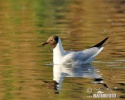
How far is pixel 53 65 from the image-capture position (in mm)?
15562

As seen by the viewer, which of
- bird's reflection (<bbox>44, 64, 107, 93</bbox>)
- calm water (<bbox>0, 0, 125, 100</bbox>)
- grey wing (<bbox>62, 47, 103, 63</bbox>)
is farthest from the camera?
grey wing (<bbox>62, 47, 103, 63</bbox>)

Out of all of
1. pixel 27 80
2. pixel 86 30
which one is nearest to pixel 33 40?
pixel 86 30

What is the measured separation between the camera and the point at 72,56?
50.9ft

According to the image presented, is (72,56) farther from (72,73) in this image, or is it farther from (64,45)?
(64,45)

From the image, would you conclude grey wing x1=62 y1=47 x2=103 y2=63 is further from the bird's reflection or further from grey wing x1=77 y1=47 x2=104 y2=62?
the bird's reflection

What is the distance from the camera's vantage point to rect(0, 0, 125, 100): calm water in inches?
503

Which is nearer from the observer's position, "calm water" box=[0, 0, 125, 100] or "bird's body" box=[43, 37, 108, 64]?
"calm water" box=[0, 0, 125, 100]

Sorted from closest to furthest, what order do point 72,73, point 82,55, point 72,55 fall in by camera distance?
1. point 72,73
2. point 72,55
3. point 82,55

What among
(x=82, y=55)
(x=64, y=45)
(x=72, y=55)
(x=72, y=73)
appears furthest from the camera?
(x=64, y=45)

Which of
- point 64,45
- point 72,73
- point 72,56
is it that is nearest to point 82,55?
point 72,56

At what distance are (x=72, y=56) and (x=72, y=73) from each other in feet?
3.36

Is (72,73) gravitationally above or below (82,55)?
below

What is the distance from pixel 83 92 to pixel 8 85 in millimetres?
1806

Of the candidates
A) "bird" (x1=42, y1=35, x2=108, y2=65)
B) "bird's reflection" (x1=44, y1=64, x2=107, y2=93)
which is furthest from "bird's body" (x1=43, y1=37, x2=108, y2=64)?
→ "bird's reflection" (x1=44, y1=64, x2=107, y2=93)
